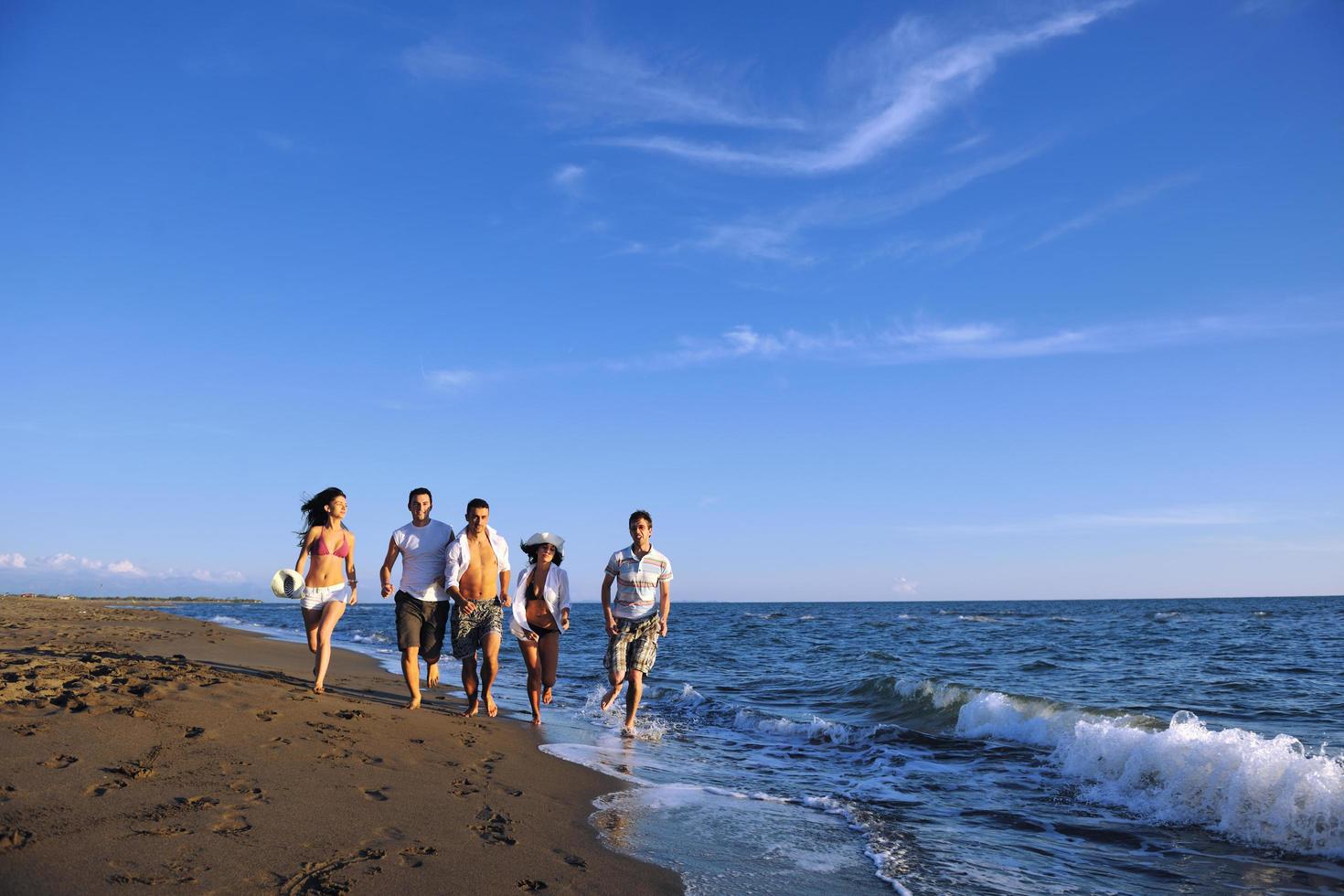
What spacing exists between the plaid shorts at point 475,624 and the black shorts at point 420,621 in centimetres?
17

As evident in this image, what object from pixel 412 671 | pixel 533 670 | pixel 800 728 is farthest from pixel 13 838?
pixel 800 728

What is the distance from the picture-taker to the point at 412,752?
5863 millimetres

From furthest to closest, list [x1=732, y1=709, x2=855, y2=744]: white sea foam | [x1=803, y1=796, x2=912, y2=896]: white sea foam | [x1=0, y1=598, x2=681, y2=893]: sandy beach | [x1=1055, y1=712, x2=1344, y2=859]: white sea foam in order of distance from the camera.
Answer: [x1=732, y1=709, x2=855, y2=744]: white sea foam
[x1=1055, y1=712, x2=1344, y2=859]: white sea foam
[x1=803, y1=796, x2=912, y2=896]: white sea foam
[x1=0, y1=598, x2=681, y2=893]: sandy beach

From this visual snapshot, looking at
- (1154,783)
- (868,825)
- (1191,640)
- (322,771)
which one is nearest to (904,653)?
(1191,640)

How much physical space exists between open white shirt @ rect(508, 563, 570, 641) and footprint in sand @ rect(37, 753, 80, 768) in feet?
12.6

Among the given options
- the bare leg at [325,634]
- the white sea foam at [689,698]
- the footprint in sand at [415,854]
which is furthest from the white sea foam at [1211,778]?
the bare leg at [325,634]

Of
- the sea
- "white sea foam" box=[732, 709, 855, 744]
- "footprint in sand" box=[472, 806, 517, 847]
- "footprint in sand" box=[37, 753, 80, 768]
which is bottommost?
"white sea foam" box=[732, 709, 855, 744]

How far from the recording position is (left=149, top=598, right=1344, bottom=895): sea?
4496 millimetres

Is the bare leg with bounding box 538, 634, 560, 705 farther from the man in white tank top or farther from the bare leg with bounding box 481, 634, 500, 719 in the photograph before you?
the man in white tank top

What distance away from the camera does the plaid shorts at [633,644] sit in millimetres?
8156

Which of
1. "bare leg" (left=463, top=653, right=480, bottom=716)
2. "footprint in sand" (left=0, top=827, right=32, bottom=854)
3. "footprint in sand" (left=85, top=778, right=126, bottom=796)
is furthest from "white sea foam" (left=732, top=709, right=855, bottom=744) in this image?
"footprint in sand" (left=0, top=827, right=32, bottom=854)

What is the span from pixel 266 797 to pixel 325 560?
361 centimetres

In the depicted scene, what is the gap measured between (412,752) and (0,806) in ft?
8.53

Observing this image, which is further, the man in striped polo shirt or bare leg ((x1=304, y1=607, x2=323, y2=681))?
the man in striped polo shirt
